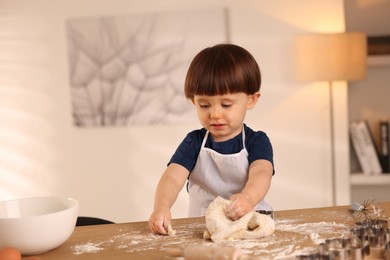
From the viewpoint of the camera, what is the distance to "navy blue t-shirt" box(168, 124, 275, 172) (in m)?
1.35

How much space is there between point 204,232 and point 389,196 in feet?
8.46

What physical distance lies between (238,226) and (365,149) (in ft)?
7.51

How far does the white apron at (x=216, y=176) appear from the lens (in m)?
1.36

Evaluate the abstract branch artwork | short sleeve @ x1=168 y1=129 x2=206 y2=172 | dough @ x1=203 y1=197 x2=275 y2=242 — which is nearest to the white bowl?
dough @ x1=203 y1=197 x2=275 y2=242

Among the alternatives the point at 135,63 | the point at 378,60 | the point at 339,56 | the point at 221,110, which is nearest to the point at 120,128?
the point at 135,63

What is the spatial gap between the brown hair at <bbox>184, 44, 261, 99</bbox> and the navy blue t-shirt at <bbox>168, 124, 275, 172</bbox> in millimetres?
134

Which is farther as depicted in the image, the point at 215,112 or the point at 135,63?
the point at 135,63

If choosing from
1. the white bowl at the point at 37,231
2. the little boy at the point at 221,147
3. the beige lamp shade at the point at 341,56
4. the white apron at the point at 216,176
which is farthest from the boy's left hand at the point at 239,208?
the beige lamp shade at the point at 341,56

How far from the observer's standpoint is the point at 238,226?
103cm

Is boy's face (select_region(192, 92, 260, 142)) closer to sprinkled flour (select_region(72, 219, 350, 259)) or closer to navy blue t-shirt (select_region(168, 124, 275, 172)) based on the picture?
navy blue t-shirt (select_region(168, 124, 275, 172))

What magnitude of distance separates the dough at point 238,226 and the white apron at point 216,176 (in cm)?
30

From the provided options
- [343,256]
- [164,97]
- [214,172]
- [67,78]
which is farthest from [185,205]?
[343,256]

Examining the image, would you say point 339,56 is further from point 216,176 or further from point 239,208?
point 239,208

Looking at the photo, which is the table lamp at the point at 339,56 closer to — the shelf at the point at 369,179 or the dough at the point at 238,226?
the shelf at the point at 369,179
